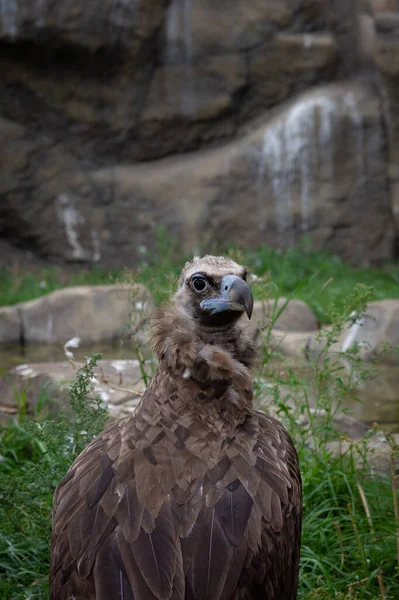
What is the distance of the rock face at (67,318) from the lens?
22.2 ft

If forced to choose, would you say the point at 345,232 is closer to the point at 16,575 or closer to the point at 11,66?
the point at 11,66

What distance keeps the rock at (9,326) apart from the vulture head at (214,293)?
4.77m

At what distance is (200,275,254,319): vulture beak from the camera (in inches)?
86.2

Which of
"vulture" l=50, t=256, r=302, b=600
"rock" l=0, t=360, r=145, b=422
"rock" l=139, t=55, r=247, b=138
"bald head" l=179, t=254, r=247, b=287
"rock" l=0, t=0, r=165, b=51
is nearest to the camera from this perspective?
"vulture" l=50, t=256, r=302, b=600

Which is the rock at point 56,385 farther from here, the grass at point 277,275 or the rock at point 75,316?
the grass at point 277,275

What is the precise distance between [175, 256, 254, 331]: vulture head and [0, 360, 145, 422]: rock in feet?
5.20

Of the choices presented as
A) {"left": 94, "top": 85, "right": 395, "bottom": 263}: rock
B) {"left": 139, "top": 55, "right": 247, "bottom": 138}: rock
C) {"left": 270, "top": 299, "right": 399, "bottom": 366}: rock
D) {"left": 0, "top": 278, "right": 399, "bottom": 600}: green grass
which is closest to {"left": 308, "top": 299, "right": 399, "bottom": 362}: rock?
{"left": 270, "top": 299, "right": 399, "bottom": 366}: rock

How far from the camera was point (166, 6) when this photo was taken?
9.48m

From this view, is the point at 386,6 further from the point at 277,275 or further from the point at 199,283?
the point at 199,283

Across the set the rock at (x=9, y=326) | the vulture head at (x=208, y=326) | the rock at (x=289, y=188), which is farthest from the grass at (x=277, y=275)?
the vulture head at (x=208, y=326)

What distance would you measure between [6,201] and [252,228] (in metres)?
2.85

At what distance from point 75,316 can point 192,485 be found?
4.90 m

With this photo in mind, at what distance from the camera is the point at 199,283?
7.71ft

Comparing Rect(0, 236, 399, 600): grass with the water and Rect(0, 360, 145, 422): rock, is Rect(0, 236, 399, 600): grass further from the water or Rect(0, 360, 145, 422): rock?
the water
